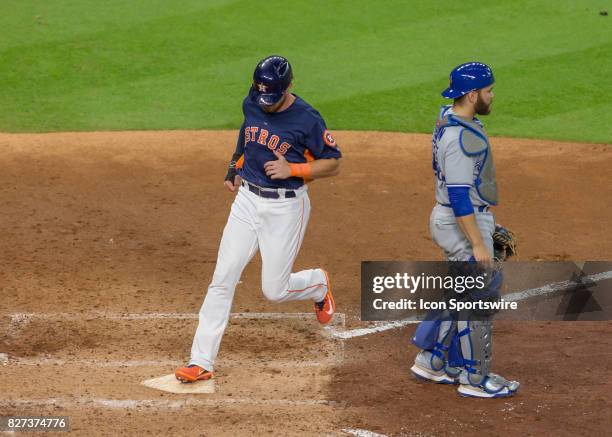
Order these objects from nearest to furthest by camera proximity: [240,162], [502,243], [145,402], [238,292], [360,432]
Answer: [360,432]
[145,402]
[502,243]
[240,162]
[238,292]

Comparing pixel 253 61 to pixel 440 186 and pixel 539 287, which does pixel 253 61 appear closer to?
pixel 539 287

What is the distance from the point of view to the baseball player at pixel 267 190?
719cm

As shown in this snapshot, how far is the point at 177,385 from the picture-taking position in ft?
23.6

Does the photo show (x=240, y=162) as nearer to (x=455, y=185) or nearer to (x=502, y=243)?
(x=455, y=185)

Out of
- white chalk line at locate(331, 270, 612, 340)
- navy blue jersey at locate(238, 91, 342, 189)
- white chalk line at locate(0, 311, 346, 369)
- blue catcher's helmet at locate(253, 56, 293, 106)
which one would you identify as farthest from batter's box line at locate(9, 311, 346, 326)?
blue catcher's helmet at locate(253, 56, 293, 106)

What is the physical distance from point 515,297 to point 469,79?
2474 mm

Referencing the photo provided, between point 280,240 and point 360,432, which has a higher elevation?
point 280,240

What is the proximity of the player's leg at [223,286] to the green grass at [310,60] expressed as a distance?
19.5 ft

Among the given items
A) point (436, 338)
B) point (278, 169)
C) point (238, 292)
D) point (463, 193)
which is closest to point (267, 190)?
point (278, 169)

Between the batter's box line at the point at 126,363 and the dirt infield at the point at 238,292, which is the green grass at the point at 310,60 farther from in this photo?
the batter's box line at the point at 126,363

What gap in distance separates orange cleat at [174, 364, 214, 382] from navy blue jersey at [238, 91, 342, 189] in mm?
1243

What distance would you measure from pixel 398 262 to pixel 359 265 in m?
0.33

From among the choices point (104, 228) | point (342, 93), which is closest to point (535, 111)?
point (342, 93)

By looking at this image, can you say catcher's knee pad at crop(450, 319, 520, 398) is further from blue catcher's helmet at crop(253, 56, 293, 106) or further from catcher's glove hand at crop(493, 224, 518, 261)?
blue catcher's helmet at crop(253, 56, 293, 106)
